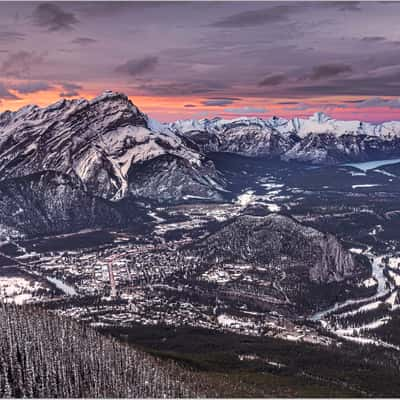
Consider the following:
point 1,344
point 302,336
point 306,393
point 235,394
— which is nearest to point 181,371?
point 235,394

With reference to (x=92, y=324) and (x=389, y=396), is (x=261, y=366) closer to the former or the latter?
(x=389, y=396)

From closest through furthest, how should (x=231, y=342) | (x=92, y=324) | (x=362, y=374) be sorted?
(x=362, y=374) → (x=231, y=342) → (x=92, y=324)

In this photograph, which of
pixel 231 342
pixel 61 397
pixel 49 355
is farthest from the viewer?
pixel 231 342

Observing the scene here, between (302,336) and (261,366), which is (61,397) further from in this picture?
(302,336)

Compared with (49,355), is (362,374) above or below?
below

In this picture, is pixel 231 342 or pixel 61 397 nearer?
pixel 61 397

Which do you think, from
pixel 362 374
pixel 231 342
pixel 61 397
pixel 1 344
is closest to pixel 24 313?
pixel 1 344
